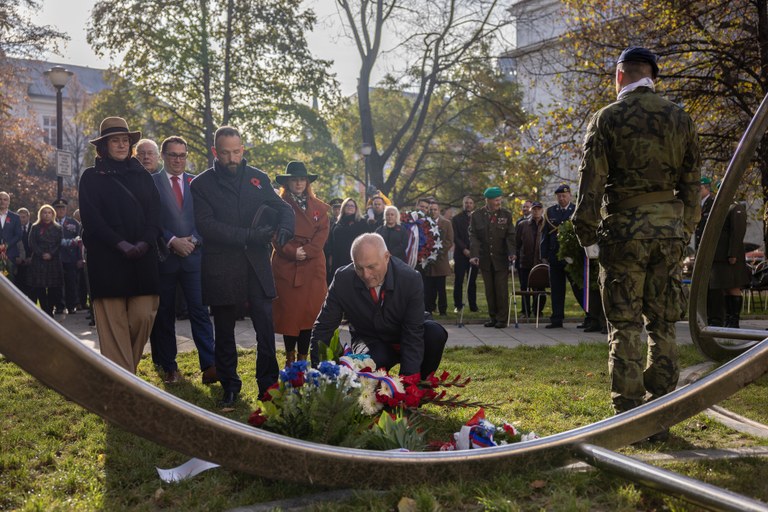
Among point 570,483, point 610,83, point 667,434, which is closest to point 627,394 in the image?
point 667,434

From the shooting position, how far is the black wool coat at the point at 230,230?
5.97m

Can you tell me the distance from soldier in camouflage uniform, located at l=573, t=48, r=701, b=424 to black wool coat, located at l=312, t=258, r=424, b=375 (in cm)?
124

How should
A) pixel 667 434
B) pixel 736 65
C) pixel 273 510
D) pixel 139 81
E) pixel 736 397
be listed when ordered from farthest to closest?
pixel 139 81
pixel 736 65
pixel 736 397
pixel 667 434
pixel 273 510

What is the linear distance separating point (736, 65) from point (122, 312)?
10.1 m

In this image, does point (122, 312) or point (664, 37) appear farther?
point (664, 37)

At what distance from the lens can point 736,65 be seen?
11555 millimetres

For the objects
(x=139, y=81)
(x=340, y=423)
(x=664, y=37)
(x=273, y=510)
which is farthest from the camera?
(x=139, y=81)

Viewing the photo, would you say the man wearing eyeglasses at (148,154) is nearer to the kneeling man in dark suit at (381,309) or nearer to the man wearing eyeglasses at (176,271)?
the man wearing eyeglasses at (176,271)

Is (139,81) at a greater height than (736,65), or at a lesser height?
greater

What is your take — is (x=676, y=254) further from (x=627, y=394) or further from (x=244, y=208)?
(x=244, y=208)

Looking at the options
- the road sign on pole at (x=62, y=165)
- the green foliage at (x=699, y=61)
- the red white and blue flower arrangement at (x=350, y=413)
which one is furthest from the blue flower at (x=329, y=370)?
the road sign on pole at (x=62, y=165)

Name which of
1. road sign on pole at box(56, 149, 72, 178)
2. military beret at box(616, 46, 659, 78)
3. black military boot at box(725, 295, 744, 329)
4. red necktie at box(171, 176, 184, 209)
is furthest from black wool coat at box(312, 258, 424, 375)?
road sign on pole at box(56, 149, 72, 178)

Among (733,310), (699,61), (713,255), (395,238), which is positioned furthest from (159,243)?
(699,61)

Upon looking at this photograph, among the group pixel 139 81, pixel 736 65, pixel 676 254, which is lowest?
pixel 676 254
